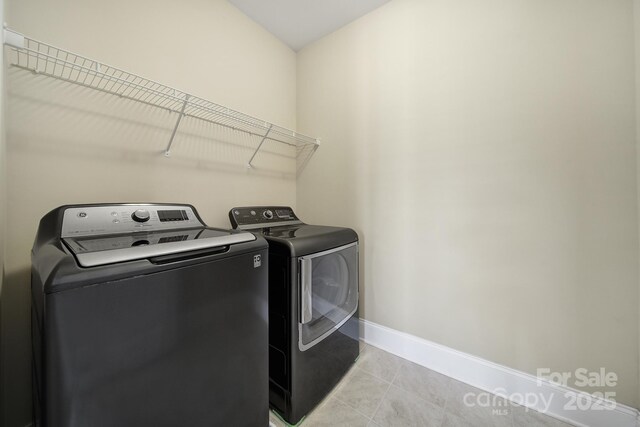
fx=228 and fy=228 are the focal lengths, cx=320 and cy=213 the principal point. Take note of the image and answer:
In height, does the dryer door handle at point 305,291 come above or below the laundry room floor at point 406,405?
above

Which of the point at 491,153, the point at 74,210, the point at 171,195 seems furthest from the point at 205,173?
the point at 491,153

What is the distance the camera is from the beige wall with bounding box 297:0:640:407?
109 centimetres

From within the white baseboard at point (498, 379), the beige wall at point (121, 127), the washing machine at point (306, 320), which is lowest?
the white baseboard at point (498, 379)

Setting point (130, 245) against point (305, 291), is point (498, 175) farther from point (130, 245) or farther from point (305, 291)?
point (130, 245)

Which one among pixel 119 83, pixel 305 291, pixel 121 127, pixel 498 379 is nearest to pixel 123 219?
pixel 121 127

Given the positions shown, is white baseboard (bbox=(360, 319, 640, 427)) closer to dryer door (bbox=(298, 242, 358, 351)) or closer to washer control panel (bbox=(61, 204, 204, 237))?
dryer door (bbox=(298, 242, 358, 351))

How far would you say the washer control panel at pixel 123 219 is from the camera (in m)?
0.93

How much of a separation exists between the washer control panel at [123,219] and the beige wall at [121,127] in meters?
0.23

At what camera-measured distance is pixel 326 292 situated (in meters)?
1.44

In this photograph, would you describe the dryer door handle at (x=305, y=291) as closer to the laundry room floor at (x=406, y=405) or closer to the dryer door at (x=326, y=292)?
the dryer door at (x=326, y=292)

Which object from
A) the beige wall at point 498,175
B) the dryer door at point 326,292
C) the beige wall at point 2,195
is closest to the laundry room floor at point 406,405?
the beige wall at point 498,175

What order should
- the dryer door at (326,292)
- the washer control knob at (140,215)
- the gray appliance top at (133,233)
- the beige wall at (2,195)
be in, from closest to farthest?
the gray appliance top at (133,233) → the beige wall at (2,195) → the washer control knob at (140,215) → the dryer door at (326,292)

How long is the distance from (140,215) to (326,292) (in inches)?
42.6

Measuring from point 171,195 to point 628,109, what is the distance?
A: 2.42 meters
